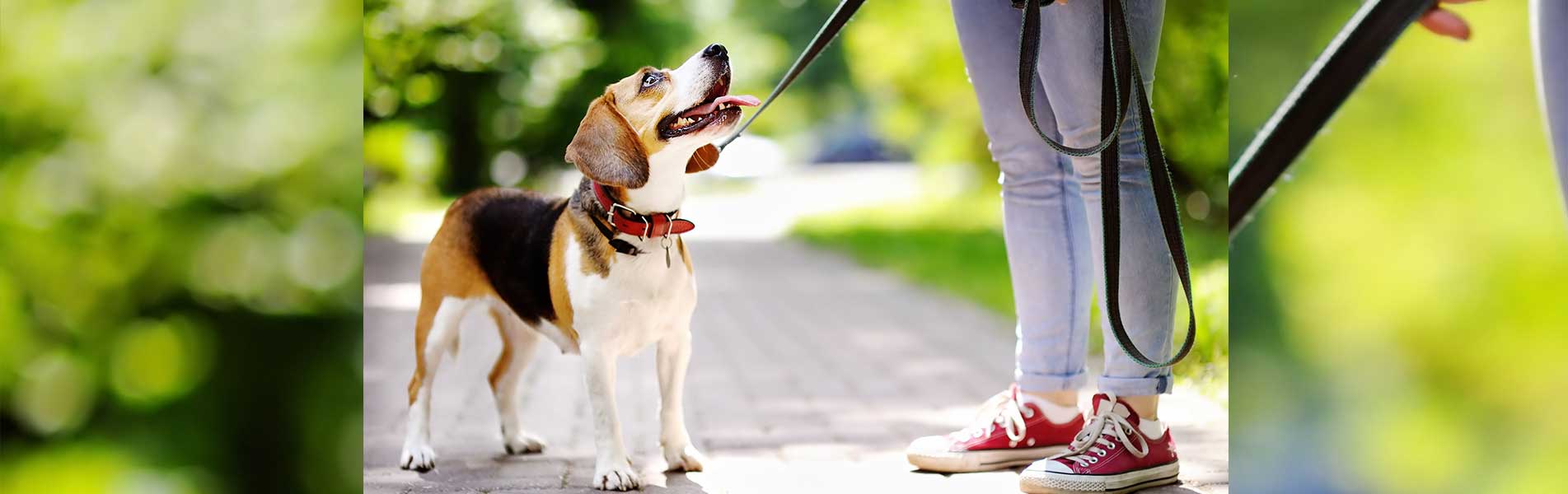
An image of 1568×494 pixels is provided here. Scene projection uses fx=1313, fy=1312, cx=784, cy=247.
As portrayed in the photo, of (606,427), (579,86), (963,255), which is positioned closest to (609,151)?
(606,427)

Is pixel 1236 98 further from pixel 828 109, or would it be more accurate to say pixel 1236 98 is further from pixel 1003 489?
pixel 828 109

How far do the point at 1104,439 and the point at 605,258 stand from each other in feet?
3.55

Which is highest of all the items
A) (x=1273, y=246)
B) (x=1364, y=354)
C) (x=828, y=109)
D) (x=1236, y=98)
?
(x=1236, y=98)

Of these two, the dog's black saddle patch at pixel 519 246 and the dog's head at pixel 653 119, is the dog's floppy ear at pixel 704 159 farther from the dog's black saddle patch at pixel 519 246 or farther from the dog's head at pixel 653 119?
the dog's black saddle patch at pixel 519 246

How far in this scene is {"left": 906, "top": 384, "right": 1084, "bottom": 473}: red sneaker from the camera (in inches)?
116

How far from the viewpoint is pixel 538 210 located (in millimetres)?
3014

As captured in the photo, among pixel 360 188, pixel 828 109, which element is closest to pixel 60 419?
pixel 360 188

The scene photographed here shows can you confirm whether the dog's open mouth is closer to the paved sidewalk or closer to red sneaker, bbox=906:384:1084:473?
the paved sidewalk

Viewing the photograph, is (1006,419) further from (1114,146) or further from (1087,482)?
(1114,146)

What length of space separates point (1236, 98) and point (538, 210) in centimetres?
160

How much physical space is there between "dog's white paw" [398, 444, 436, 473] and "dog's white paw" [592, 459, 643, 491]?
51 centimetres

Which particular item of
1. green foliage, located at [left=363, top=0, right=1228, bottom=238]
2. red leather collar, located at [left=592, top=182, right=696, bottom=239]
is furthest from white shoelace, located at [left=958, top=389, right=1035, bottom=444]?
green foliage, located at [left=363, top=0, right=1228, bottom=238]

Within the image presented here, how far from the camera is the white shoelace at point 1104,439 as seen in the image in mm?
2643

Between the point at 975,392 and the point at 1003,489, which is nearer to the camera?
the point at 1003,489
